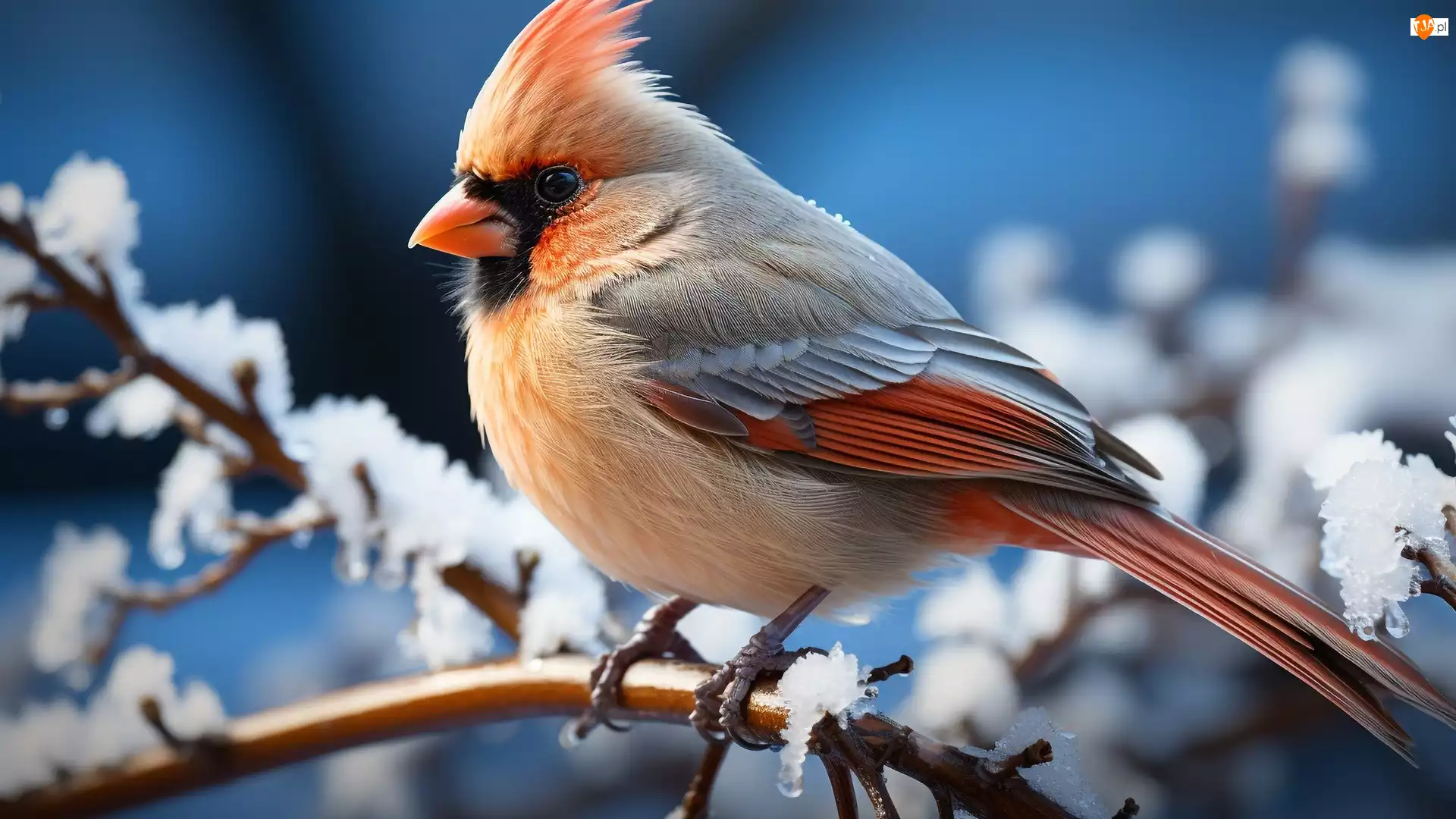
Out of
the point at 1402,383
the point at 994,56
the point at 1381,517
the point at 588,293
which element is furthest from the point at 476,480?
the point at 1402,383

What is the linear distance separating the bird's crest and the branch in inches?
17.1

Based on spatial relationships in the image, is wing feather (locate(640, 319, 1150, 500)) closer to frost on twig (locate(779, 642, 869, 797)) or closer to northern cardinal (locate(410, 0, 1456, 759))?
northern cardinal (locate(410, 0, 1456, 759))

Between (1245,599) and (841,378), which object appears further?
(841,378)

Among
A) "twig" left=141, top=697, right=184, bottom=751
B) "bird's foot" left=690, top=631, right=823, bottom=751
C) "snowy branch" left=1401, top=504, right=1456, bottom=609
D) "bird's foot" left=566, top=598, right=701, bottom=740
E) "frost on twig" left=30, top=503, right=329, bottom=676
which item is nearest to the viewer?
"snowy branch" left=1401, top=504, right=1456, bottom=609

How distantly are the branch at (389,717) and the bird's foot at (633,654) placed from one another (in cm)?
1

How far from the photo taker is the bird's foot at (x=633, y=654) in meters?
0.89

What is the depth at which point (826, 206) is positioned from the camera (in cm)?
136

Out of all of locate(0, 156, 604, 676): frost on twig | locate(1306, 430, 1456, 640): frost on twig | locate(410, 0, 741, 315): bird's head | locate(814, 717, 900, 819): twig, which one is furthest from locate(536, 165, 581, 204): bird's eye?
locate(1306, 430, 1456, 640): frost on twig

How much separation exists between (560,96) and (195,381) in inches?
18.4

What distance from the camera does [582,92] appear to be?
915 mm

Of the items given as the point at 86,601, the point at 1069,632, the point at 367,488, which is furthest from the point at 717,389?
the point at 86,601

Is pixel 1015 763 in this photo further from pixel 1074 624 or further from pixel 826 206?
pixel 826 206

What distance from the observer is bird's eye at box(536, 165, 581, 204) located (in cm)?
93

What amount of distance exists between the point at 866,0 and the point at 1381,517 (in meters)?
1.10
